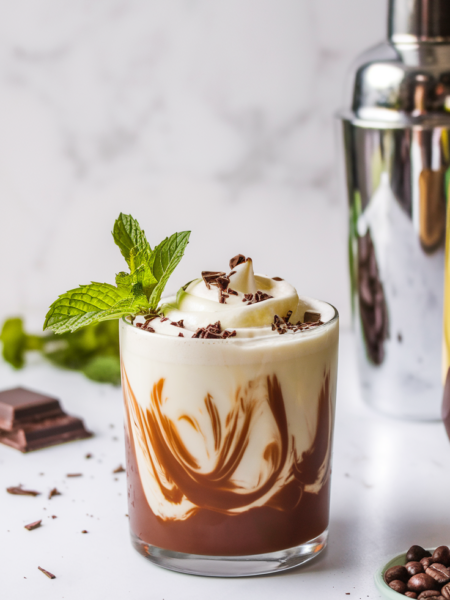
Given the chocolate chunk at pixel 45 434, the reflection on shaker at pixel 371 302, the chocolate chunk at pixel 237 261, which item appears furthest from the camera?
the reflection on shaker at pixel 371 302

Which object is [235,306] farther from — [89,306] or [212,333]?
[89,306]

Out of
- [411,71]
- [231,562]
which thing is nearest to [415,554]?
[231,562]

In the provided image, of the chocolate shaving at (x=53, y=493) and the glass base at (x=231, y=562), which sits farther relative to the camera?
the chocolate shaving at (x=53, y=493)

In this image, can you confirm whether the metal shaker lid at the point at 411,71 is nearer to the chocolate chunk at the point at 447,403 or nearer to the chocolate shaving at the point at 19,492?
the chocolate chunk at the point at 447,403

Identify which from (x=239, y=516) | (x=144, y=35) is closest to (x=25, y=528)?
(x=239, y=516)

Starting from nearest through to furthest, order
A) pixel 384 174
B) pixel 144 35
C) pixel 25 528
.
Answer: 1. pixel 25 528
2. pixel 384 174
3. pixel 144 35

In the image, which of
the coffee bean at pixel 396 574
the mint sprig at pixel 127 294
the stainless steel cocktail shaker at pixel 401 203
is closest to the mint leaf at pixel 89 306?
the mint sprig at pixel 127 294

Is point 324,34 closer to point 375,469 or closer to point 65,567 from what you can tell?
point 375,469
